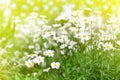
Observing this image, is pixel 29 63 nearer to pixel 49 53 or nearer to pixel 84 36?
pixel 49 53

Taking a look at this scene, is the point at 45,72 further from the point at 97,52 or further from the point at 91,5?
the point at 91,5

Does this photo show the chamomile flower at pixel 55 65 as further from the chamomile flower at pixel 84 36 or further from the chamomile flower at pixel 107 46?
the chamomile flower at pixel 107 46

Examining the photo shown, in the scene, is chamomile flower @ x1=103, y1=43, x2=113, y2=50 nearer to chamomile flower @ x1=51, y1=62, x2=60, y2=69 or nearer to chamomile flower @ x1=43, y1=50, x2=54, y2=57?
chamomile flower @ x1=51, y1=62, x2=60, y2=69

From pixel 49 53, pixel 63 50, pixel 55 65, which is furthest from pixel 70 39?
pixel 55 65

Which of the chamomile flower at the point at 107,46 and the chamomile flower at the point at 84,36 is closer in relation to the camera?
the chamomile flower at the point at 107,46

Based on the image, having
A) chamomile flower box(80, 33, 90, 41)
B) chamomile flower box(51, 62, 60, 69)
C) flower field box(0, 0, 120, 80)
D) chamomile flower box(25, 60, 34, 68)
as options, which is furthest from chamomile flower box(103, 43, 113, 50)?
chamomile flower box(25, 60, 34, 68)

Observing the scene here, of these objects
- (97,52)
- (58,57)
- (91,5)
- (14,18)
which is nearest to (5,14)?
(14,18)

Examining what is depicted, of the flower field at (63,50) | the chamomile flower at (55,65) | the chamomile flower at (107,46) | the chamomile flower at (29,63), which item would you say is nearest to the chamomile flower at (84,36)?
the flower field at (63,50)

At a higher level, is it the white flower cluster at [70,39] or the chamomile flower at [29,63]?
the white flower cluster at [70,39]

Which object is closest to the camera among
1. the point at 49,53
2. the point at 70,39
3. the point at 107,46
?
the point at 107,46

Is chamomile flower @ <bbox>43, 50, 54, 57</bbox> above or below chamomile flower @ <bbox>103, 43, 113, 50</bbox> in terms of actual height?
below

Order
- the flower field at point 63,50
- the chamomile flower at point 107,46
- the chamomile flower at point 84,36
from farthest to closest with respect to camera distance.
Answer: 1. the chamomile flower at point 84,36
2. the chamomile flower at point 107,46
3. the flower field at point 63,50
